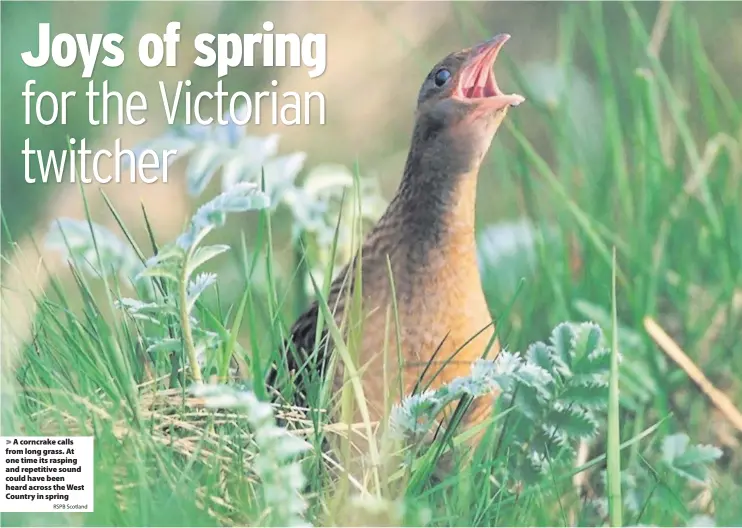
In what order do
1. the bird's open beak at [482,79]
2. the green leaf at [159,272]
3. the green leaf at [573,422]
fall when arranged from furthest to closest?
the bird's open beak at [482,79]
the green leaf at [573,422]
the green leaf at [159,272]

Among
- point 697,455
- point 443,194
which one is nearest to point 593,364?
point 697,455

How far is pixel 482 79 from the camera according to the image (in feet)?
5.17

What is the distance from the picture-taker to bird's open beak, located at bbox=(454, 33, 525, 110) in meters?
1.50

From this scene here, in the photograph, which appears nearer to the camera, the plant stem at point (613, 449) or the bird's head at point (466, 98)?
the plant stem at point (613, 449)

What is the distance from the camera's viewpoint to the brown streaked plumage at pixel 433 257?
55.6 inches

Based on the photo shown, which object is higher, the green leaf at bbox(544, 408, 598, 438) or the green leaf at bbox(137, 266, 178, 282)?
the green leaf at bbox(137, 266, 178, 282)

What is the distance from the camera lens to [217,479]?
124 cm

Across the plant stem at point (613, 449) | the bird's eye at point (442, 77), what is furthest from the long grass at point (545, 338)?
the bird's eye at point (442, 77)

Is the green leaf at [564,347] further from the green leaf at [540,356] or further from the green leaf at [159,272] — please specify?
the green leaf at [159,272]

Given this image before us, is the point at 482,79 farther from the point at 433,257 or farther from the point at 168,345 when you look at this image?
the point at 168,345

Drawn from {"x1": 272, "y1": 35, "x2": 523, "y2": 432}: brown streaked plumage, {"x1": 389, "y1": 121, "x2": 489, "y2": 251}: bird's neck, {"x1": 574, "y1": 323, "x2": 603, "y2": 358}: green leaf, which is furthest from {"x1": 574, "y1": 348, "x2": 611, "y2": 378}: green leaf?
{"x1": 389, "y1": 121, "x2": 489, "y2": 251}: bird's neck

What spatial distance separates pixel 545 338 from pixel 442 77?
500 millimetres

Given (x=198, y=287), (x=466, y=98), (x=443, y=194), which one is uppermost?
(x=466, y=98)

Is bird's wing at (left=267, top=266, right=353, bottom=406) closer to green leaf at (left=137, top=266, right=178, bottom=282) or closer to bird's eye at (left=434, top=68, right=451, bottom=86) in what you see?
green leaf at (left=137, top=266, right=178, bottom=282)
